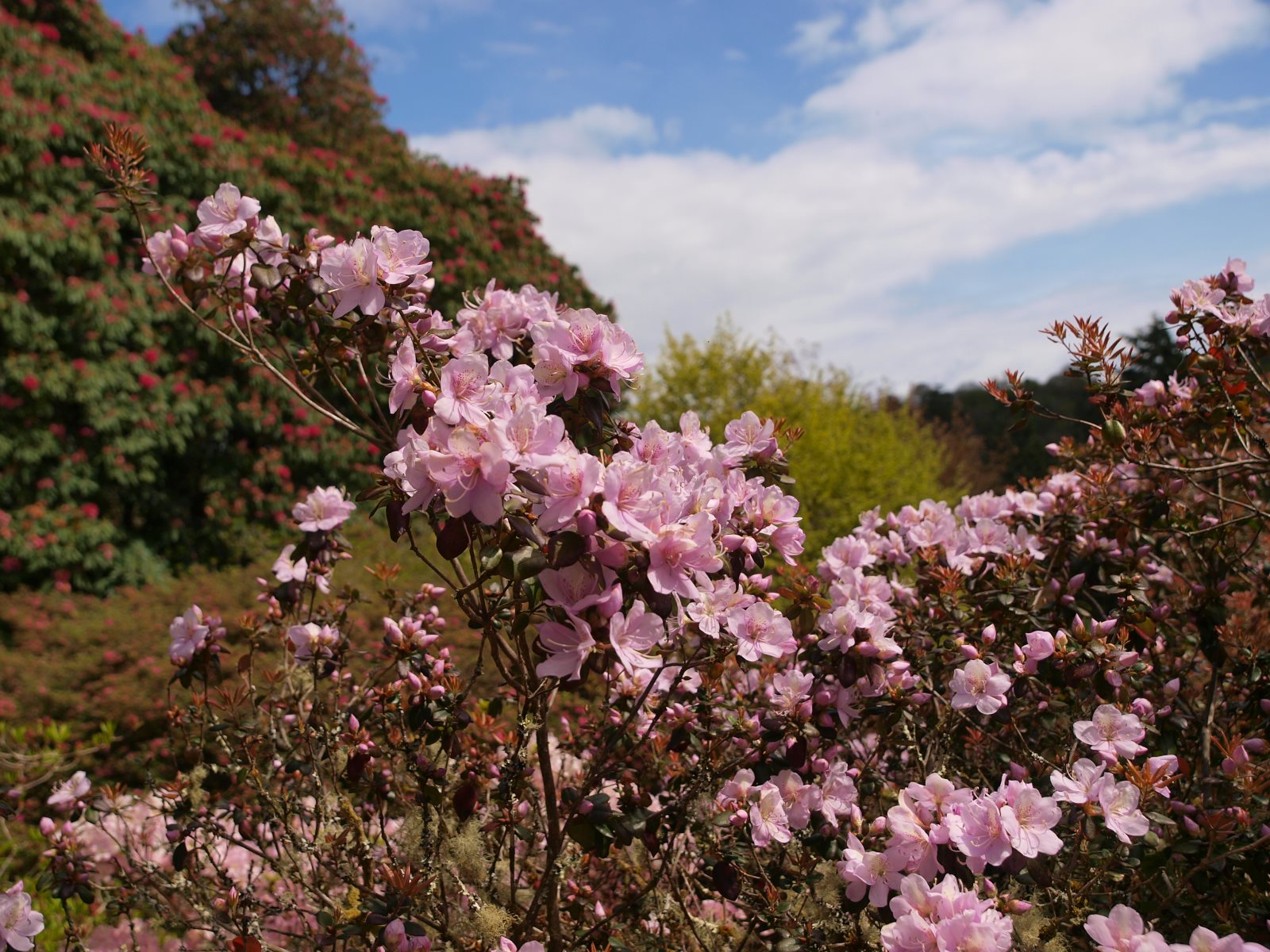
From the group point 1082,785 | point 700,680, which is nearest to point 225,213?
point 700,680

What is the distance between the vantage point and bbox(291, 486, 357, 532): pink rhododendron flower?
212 centimetres

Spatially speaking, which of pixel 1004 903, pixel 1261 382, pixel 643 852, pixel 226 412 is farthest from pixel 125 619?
pixel 1261 382

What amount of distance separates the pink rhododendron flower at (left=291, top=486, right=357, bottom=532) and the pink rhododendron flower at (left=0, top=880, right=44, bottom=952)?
3.07 ft

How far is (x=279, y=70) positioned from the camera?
11.8 m

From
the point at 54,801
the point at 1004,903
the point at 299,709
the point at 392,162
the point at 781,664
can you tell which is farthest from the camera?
the point at 392,162

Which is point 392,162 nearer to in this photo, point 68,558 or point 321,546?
point 68,558

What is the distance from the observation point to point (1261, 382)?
2131 mm

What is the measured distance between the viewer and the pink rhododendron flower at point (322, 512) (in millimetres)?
2121

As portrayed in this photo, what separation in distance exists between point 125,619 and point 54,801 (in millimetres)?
4138

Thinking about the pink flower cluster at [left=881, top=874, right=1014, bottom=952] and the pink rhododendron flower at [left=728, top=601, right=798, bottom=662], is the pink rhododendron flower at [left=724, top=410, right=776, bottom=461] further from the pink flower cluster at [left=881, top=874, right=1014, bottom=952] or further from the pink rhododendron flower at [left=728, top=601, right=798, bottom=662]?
the pink flower cluster at [left=881, top=874, right=1014, bottom=952]

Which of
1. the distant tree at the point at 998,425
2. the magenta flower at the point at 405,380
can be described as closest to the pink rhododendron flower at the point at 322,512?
the magenta flower at the point at 405,380

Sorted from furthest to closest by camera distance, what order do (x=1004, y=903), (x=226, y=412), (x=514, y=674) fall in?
(x=226, y=412) → (x=514, y=674) → (x=1004, y=903)

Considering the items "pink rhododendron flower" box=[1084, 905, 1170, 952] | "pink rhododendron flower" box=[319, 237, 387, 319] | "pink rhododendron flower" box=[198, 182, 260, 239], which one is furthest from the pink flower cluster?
"pink rhododendron flower" box=[198, 182, 260, 239]

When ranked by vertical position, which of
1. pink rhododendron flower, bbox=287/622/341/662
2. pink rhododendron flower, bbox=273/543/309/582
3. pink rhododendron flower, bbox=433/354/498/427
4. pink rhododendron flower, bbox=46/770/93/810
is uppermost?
pink rhododendron flower, bbox=433/354/498/427
